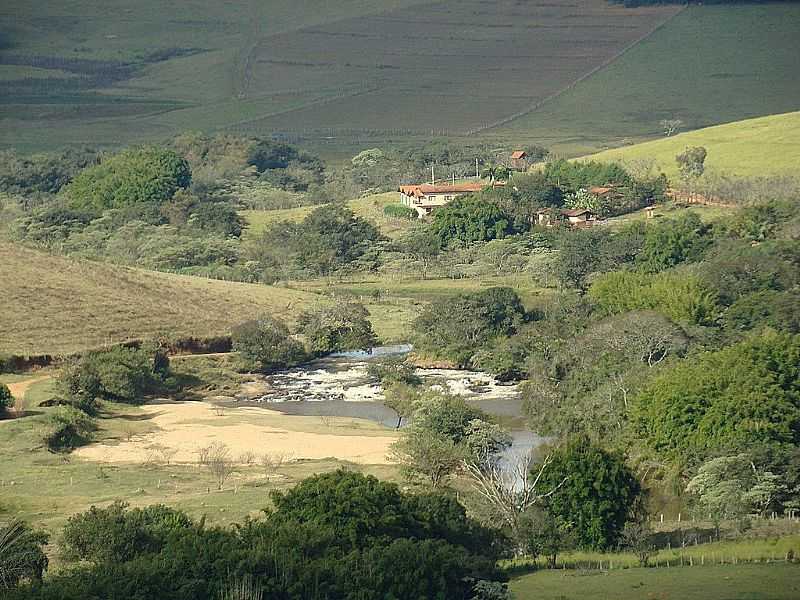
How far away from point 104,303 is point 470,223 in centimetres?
1827

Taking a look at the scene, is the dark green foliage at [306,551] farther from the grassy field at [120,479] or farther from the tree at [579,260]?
the tree at [579,260]

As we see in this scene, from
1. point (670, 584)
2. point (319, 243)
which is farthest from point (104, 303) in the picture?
point (670, 584)

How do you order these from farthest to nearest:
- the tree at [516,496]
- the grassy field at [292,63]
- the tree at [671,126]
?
→ the grassy field at [292,63]
the tree at [671,126]
the tree at [516,496]

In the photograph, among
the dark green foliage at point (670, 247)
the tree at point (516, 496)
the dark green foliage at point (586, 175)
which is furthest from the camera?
the dark green foliage at point (586, 175)

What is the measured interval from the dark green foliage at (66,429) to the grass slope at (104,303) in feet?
21.5

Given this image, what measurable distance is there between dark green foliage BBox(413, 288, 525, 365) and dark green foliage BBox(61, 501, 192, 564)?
18.6m

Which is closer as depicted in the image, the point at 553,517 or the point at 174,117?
the point at 553,517

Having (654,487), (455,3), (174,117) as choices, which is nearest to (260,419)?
(654,487)

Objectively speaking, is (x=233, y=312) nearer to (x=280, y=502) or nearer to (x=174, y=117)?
(x=280, y=502)

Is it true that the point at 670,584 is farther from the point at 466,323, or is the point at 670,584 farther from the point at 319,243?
the point at 319,243

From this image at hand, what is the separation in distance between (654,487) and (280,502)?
25.5 feet

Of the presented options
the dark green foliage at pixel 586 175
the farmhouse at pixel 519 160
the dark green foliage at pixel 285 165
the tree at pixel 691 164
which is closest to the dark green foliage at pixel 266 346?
the dark green foliage at pixel 586 175

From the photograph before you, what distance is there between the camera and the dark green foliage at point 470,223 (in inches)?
2312

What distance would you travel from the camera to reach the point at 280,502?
23.0 m
